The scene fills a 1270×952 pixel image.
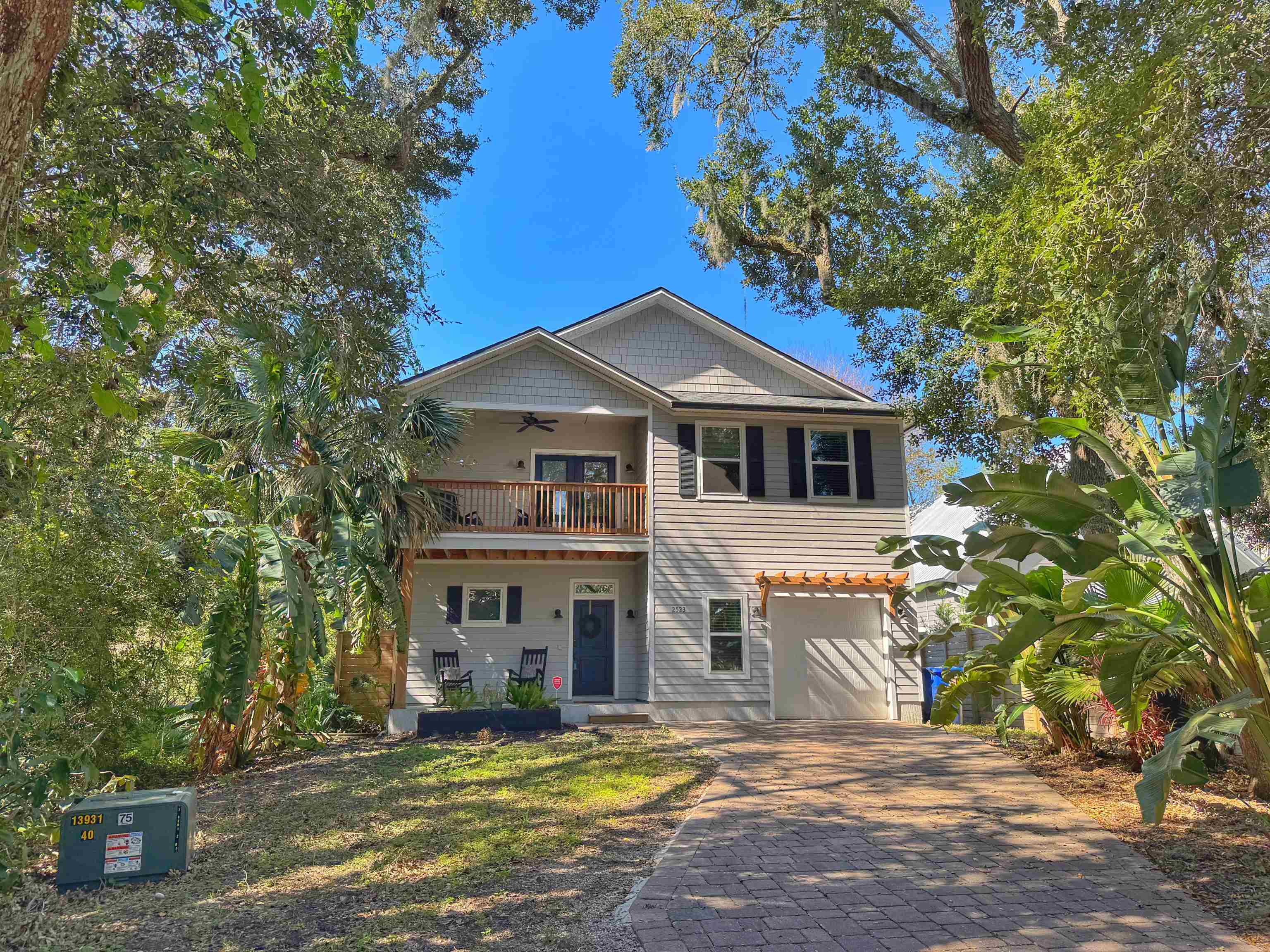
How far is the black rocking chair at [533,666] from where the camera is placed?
14773 mm

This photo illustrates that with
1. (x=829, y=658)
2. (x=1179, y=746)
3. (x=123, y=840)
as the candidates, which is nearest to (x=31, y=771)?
(x=123, y=840)

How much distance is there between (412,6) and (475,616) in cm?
1052

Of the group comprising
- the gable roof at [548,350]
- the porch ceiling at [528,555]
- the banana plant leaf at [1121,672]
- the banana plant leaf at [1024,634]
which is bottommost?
the banana plant leaf at [1121,672]

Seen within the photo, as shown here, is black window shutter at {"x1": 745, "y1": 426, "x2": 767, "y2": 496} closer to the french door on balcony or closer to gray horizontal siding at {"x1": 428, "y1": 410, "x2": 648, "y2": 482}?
gray horizontal siding at {"x1": 428, "y1": 410, "x2": 648, "y2": 482}

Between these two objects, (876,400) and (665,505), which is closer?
(665,505)

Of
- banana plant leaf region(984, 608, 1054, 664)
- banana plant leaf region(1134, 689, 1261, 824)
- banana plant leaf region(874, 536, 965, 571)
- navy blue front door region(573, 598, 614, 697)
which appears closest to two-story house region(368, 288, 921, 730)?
navy blue front door region(573, 598, 614, 697)

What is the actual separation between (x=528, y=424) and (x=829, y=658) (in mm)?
7632

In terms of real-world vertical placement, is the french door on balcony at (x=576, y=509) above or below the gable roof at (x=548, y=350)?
below

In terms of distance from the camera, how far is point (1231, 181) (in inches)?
245

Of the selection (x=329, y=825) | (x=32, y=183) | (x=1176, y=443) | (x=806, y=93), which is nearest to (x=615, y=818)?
(x=329, y=825)

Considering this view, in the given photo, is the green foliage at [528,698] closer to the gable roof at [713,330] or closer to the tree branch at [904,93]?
the gable roof at [713,330]

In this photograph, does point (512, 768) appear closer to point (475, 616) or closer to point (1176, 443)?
point (475, 616)

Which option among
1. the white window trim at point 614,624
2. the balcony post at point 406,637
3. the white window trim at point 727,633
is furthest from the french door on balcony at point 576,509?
the balcony post at point 406,637

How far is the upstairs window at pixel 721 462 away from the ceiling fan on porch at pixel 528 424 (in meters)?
3.26
